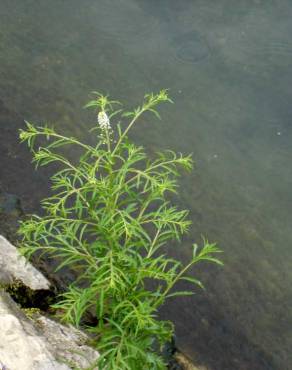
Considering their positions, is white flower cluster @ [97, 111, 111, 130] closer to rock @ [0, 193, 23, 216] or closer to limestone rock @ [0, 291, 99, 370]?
limestone rock @ [0, 291, 99, 370]

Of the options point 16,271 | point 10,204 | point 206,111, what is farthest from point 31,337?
point 206,111

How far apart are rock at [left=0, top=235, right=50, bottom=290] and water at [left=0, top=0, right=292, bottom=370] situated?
3.21ft

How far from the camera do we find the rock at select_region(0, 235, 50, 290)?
3330 millimetres

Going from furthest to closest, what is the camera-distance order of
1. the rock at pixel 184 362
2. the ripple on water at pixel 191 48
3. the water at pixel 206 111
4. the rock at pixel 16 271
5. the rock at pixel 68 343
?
1. the ripple on water at pixel 191 48
2. the water at pixel 206 111
3. the rock at pixel 184 362
4. the rock at pixel 16 271
5. the rock at pixel 68 343

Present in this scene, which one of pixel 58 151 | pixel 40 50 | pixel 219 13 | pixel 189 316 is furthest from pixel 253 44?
pixel 189 316

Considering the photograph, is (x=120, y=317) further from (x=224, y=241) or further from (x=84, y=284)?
(x=224, y=241)

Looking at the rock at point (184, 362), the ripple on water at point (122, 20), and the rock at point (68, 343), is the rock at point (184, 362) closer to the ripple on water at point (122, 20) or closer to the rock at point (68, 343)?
the rock at point (68, 343)

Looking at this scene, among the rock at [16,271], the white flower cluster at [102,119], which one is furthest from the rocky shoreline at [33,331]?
the white flower cluster at [102,119]

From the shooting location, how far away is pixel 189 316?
409 cm

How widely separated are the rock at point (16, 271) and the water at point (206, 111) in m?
A: 0.98

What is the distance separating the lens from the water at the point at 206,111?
13.7ft

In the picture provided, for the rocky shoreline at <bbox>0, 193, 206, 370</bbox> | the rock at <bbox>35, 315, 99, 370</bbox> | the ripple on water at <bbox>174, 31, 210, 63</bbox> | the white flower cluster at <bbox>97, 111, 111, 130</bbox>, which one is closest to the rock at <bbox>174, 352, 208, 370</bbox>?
the rocky shoreline at <bbox>0, 193, 206, 370</bbox>

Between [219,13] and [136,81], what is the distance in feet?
5.21

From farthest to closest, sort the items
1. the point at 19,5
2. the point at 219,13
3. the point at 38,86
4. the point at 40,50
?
the point at 219,13 → the point at 19,5 → the point at 40,50 → the point at 38,86
